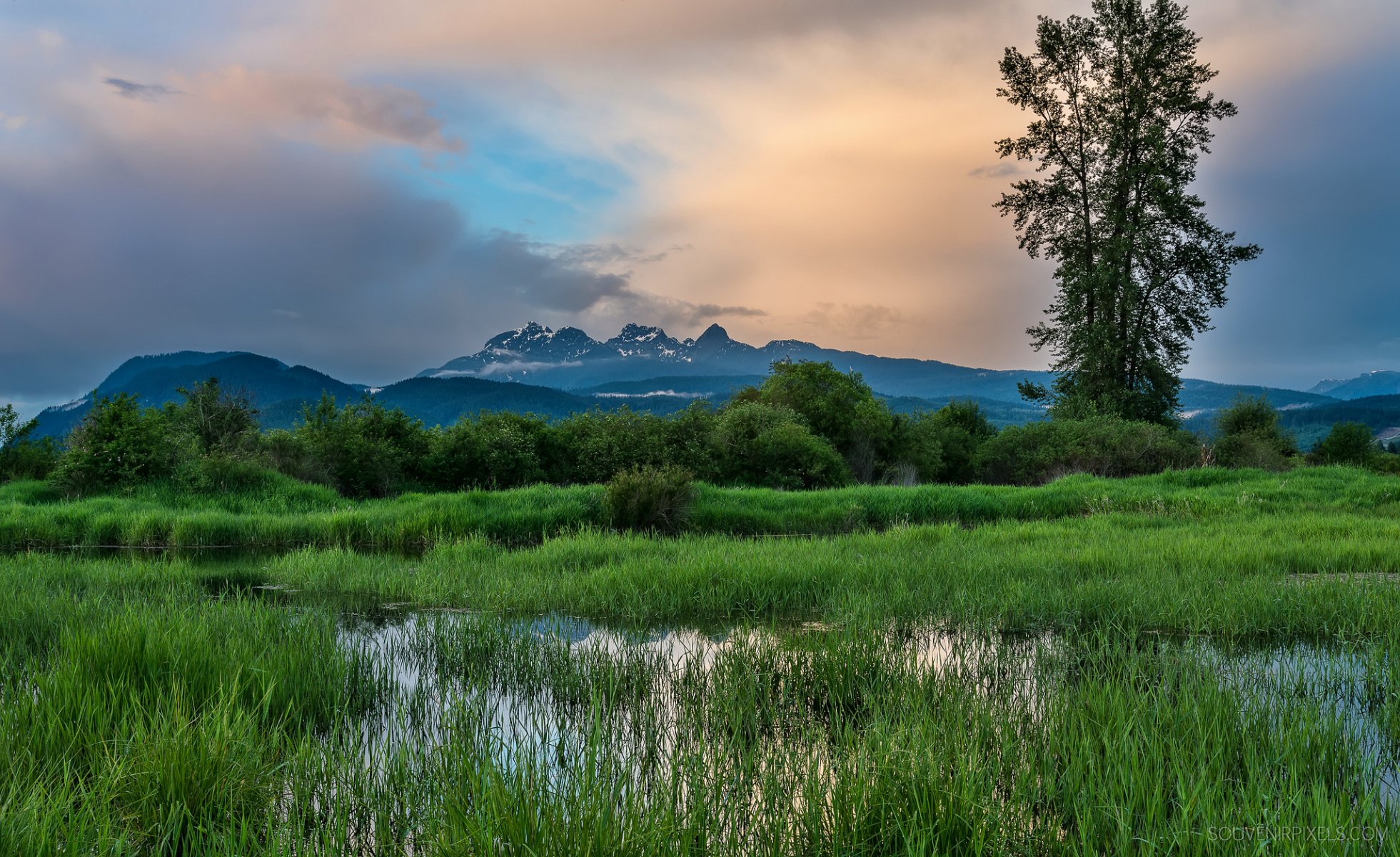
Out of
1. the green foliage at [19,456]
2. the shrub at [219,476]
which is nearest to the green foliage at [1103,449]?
the shrub at [219,476]

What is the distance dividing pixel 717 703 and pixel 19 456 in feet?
88.7

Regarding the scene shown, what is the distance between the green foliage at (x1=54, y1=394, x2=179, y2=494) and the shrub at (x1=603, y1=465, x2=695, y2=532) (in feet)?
42.4

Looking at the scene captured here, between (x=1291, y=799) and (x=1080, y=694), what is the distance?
149cm

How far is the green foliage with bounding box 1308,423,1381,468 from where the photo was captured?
3778 cm

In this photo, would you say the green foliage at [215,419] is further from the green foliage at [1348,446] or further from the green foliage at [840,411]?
the green foliage at [1348,446]

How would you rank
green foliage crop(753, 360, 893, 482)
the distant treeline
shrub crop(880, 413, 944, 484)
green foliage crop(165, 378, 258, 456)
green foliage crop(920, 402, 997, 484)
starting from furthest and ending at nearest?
green foliage crop(920, 402, 997, 484), shrub crop(880, 413, 944, 484), green foliage crop(753, 360, 893, 482), green foliage crop(165, 378, 258, 456), the distant treeline

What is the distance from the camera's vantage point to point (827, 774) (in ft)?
10.9

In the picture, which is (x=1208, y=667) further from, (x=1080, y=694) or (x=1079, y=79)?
(x=1079, y=79)

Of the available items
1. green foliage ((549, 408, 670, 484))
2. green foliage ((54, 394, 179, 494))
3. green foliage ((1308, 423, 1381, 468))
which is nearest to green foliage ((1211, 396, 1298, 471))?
green foliage ((1308, 423, 1381, 468))

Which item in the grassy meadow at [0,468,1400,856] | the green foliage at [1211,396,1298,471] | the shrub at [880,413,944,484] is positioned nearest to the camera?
the grassy meadow at [0,468,1400,856]

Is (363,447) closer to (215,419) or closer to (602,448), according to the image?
(215,419)

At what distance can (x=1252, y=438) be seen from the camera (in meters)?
28.4

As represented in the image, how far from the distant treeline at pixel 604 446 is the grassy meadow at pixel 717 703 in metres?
9.94

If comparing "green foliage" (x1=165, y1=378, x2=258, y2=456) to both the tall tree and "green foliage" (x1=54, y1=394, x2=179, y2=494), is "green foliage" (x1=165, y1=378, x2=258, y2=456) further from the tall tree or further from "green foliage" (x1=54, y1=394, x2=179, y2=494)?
the tall tree
